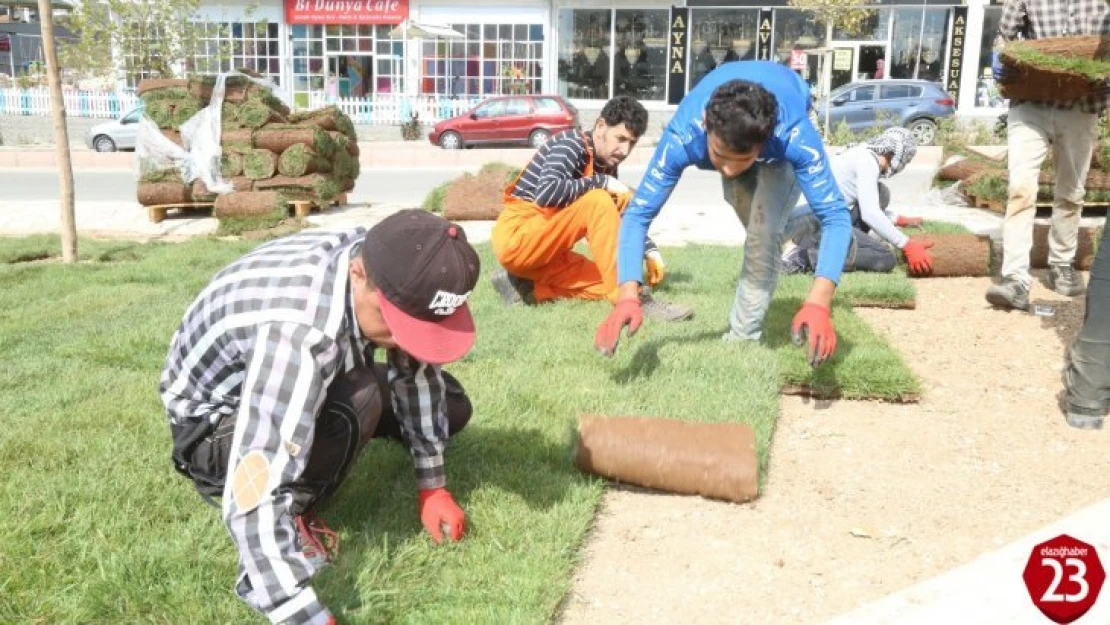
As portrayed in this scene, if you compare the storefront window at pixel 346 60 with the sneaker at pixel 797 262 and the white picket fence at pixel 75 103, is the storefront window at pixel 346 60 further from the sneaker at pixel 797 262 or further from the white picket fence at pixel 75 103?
the sneaker at pixel 797 262

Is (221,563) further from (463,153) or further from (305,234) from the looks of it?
(463,153)

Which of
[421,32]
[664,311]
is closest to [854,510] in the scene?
[664,311]

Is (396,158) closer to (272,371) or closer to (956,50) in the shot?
(956,50)

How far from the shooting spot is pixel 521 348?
4922mm

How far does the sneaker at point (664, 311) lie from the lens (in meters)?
5.47

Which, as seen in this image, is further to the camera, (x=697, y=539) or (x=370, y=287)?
(x=697, y=539)

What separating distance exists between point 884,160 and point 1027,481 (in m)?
3.76

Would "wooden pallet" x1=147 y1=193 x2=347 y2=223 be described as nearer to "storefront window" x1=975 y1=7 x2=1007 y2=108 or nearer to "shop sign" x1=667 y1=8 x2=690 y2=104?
Answer: "shop sign" x1=667 y1=8 x2=690 y2=104

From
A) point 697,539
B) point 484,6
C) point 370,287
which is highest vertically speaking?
point 484,6

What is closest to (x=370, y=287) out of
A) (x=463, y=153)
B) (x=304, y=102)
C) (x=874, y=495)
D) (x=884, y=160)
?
(x=874, y=495)

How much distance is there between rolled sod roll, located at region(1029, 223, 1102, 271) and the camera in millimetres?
6883

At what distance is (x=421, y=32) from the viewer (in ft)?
87.5

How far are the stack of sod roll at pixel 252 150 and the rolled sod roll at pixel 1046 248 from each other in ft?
25.6

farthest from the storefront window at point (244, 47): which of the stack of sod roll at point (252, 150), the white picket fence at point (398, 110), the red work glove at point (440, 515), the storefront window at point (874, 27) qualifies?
→ the red work glove at point (440, 515)
